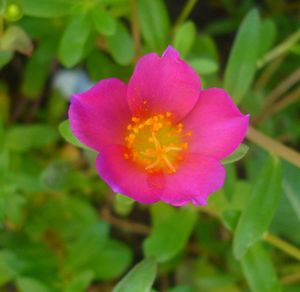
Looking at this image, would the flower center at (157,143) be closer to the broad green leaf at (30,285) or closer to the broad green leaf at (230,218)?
the broad green leaf at (230,218)

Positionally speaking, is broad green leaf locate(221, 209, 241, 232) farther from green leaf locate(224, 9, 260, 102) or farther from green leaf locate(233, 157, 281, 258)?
green leaf locate(224, 9, 260, 102)

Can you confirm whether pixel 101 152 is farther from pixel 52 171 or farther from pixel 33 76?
pixel 33 76

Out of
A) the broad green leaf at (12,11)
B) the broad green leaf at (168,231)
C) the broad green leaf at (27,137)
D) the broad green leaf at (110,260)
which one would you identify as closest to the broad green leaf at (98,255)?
the broad green leaf at (110,260)

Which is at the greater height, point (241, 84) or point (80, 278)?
point (241, 84)

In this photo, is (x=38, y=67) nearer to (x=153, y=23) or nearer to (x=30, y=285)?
(x=153, y=23)

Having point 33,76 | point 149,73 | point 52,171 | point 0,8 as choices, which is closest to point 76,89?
point 33,76

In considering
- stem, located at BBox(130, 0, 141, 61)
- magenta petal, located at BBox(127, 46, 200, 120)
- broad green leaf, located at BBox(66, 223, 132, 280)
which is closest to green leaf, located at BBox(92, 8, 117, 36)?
stem, located at BBox(130, 0, 141, 61)
